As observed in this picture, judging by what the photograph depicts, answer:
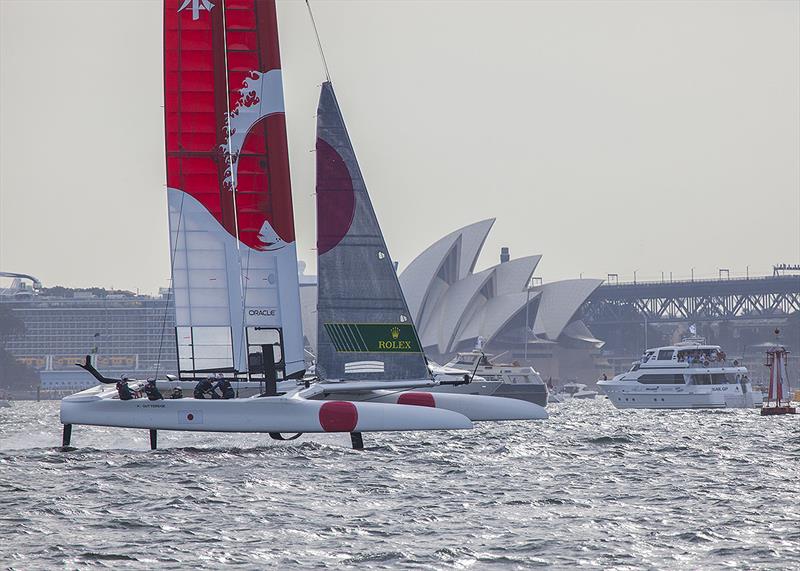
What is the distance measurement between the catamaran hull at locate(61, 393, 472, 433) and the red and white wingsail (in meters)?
2.31

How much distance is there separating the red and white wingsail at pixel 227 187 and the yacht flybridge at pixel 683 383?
4159cm

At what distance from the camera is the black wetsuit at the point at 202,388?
22.3m

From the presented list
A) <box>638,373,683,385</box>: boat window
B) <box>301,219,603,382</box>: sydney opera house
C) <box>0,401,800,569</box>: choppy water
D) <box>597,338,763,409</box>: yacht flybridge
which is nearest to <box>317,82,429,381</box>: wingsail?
<box>0,401,800,569</box>: choppy water

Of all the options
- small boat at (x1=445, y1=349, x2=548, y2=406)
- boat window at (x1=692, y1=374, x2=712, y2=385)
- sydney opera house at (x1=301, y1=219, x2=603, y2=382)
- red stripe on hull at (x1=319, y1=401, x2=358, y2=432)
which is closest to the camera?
red stripe on hull at (x1=319, y1=401, x2=358, y2=432)

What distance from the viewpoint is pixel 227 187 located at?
24.3 meters

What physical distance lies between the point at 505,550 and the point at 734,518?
137 inches

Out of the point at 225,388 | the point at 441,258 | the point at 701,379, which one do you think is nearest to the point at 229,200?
the point at 225,388

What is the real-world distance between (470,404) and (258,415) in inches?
237

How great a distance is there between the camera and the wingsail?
28.0m

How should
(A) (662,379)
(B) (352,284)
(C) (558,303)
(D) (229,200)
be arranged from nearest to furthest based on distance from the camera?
(D) (229,200) < (B) (352,284) < (A) (662,379) < (C) (558,303)

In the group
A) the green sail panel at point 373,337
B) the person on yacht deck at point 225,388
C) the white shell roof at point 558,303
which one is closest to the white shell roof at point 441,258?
the white shell roof at point 558,303

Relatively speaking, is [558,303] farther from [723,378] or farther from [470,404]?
[470,404]

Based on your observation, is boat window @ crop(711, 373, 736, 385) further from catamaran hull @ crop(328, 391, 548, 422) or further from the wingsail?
catamaran hull @ crop(328, 391, 548, 422)

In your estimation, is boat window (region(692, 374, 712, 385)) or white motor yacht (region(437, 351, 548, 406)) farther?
boat window (region(692, 374, 712, 385))
